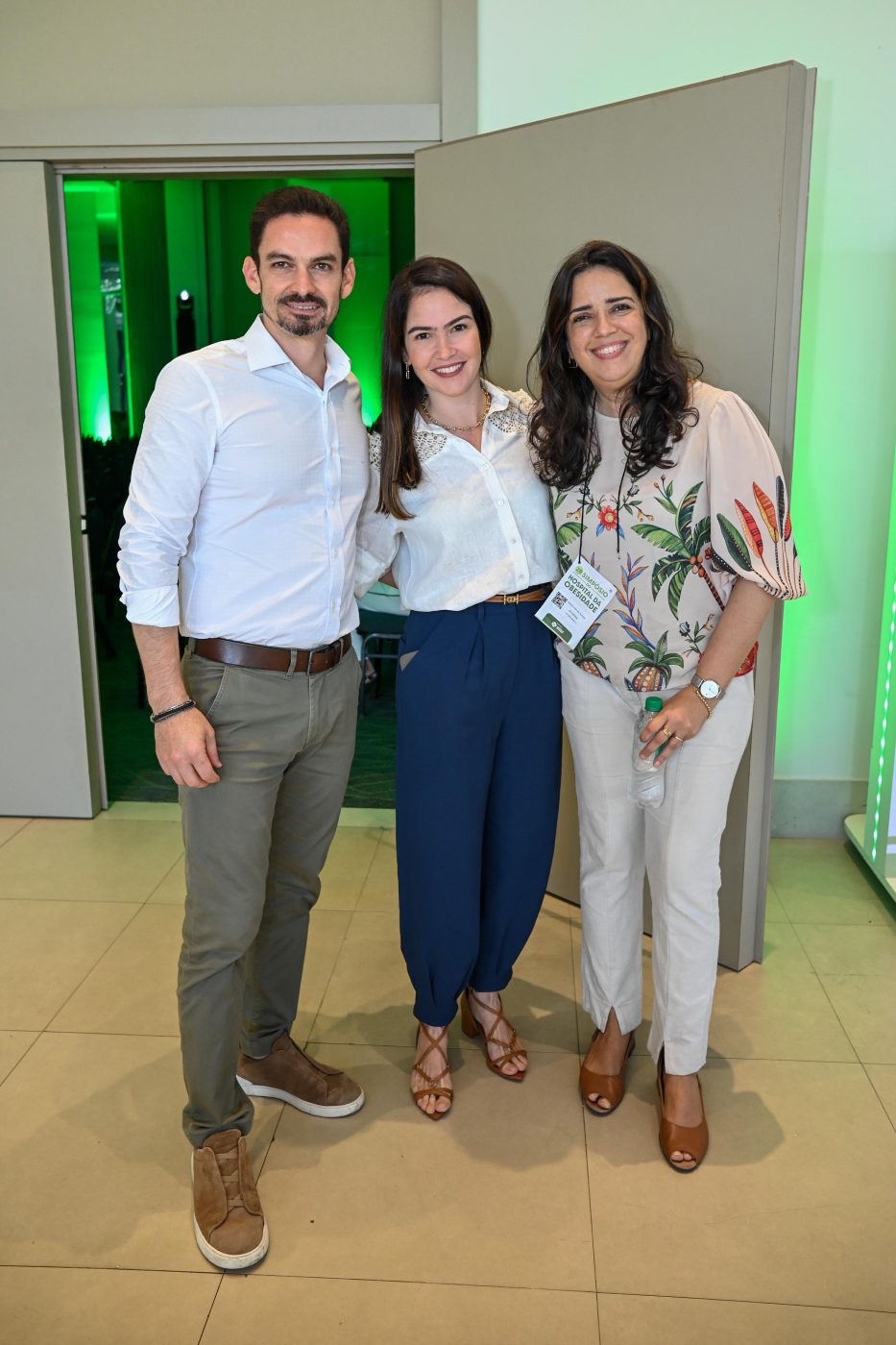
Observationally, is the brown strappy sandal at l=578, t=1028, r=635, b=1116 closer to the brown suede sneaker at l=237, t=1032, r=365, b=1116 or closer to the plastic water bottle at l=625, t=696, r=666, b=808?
the brown suede sneaker at l=237, t=1032, r=365, b=1116

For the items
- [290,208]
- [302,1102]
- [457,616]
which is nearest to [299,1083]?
[302,1102]

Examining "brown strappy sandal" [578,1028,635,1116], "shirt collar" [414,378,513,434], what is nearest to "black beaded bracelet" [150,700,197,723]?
"shirt collar" [414,378,513,434]

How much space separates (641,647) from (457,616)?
1.21ft

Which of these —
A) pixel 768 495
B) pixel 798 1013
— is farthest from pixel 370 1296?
pixel 768 495

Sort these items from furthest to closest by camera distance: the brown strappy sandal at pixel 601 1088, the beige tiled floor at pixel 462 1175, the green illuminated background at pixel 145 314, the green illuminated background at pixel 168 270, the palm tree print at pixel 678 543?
1. the green illuminated background at pixel 168 270
2. the green illuminated background at pixel 145 314
3. the brown strappy sandal at pixel 601 1088
4. the palm tree print at pixel 678 543
5. the beige tiled floor at pixel 462 1175

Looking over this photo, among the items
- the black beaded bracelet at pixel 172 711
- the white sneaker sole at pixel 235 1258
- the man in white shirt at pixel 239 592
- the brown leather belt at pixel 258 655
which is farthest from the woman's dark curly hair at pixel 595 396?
the white sneaker sole at pixel 235 1258

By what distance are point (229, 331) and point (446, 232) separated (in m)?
7.70

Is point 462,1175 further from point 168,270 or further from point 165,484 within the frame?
point 168,270

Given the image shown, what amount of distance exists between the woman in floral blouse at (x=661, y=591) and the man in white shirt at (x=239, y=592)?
0.45 meters

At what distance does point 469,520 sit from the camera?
2.21m

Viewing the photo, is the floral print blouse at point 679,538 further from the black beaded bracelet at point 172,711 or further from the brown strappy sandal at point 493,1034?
the brown strappy sandal at point 493,1034

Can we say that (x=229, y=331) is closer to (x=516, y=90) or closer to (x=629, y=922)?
(x=516, y=90)

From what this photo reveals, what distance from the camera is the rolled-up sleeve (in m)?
1.91

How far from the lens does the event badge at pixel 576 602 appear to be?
7.15ft
